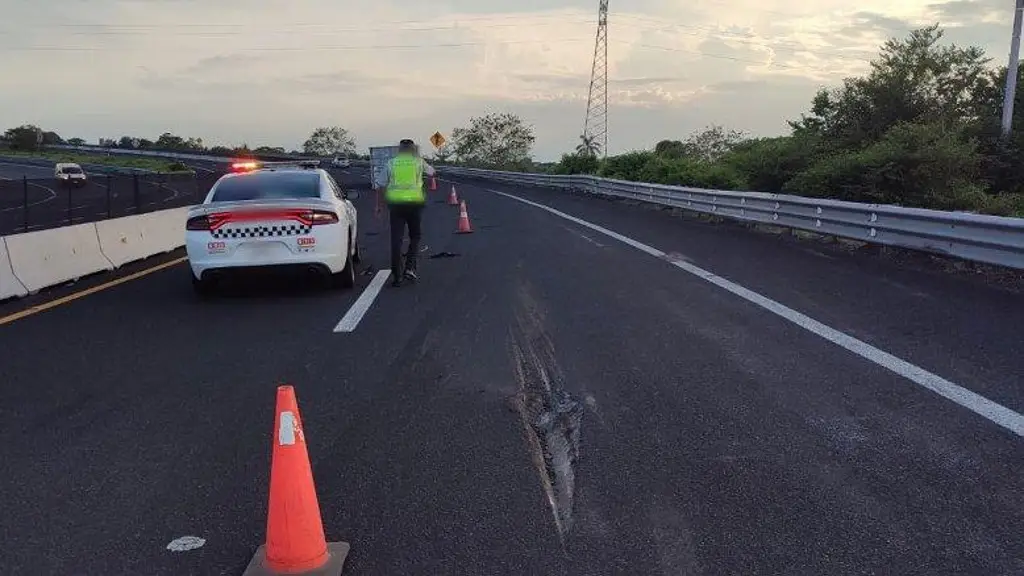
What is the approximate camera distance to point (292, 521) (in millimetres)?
3617

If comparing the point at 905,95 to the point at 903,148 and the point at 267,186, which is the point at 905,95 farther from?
the point at 267,186

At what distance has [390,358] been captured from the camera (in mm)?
7395

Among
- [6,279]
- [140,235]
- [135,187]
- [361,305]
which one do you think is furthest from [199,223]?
[135,187]

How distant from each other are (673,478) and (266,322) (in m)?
5.71

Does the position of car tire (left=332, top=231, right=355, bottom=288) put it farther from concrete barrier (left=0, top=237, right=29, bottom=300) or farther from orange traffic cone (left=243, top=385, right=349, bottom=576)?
orange traffic cone (left=243, top=385, right=349, bottom=576)

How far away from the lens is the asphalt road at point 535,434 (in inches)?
154

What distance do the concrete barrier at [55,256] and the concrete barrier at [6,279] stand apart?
0.21 feet

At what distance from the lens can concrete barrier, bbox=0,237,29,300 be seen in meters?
10.7

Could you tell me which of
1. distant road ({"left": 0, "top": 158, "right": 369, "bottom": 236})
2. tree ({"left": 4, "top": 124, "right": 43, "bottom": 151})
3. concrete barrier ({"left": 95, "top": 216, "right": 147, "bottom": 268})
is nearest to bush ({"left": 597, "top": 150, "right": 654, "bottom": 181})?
distant road ({"left": 0, "top": 158, "right": 369, "bottom": 236})

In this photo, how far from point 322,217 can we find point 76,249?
4771 mm

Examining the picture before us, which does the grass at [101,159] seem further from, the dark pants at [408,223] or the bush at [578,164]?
the dark pants at [408,223]

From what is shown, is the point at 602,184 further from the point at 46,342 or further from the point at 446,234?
the point at 46,342

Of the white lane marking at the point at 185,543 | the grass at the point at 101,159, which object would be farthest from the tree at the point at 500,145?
the white lane marking at the point at 185,543

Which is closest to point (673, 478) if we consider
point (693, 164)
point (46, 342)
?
point (46, 342)
